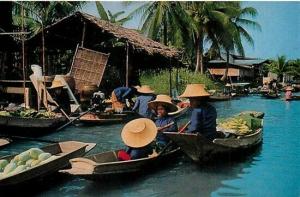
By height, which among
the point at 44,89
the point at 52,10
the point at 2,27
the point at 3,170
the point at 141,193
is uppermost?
the point at 52,10

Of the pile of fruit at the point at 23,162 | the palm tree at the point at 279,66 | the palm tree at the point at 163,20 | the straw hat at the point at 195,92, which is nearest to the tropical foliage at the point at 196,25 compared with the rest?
the palm tree at the point at 163,20

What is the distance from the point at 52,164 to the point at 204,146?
4.45 feet

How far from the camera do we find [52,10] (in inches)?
402

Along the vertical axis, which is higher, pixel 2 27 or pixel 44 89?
pixel 2 27

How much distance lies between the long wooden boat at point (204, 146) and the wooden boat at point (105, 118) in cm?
175

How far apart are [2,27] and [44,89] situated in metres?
2.04

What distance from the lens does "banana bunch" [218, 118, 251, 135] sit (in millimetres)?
4741

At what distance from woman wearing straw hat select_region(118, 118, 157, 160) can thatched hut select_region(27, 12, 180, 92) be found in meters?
3.50

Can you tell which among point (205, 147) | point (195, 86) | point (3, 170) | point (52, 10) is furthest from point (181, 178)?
point (52, 10)

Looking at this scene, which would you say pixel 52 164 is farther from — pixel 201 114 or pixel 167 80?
pixel 167 80

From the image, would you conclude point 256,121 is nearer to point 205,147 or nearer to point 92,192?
point 205,147

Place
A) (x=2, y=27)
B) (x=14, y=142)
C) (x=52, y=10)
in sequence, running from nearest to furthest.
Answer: (x=14, y=142) < (x=2, y=27) < (x=52, y=10)

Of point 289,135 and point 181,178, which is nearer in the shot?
point 181,178

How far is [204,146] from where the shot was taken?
151 inches
